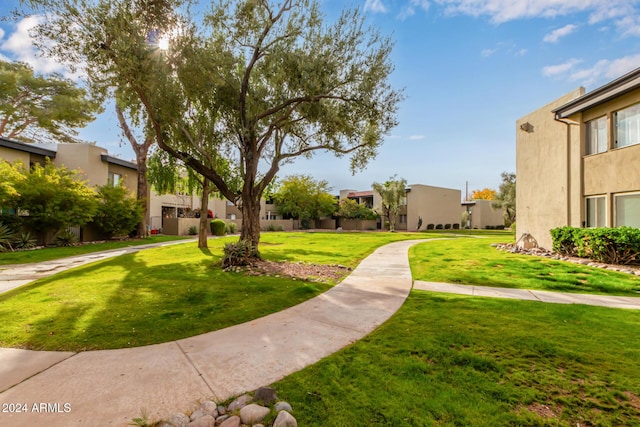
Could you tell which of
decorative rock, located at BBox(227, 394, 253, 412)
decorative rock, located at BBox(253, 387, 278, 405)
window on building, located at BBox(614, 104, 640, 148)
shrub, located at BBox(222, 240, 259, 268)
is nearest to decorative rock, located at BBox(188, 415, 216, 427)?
decorative rock, located at BBox(227, 394, 253, 412)

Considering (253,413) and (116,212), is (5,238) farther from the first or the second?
(253,413)

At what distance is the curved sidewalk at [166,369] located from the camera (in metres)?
2.49

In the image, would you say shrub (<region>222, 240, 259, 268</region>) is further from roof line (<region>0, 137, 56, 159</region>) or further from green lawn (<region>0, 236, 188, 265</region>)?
roof line (<region>0, 137, 56, 159</region>)

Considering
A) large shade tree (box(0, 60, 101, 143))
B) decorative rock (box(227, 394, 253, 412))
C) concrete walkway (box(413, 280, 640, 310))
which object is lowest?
concrete walkway (box(413, 280, 640, 310))

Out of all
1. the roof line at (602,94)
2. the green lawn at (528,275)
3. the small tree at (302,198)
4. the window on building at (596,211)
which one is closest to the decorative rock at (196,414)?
the green lawn at (528,275)

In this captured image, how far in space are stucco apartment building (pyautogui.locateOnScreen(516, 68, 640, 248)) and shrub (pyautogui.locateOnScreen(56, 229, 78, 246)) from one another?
77.4 feet

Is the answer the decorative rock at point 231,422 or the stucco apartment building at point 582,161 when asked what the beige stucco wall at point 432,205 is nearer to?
the stucco apartment building at point 582,161

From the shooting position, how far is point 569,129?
506 inches

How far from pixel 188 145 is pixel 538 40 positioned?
1219cm

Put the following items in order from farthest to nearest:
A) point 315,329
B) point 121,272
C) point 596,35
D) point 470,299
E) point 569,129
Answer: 1. point 569,129
2. point 596,35
3. point 121,272
4. point 470,299
5. point 315,329

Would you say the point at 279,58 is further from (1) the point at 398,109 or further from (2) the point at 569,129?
(2) the point at 569,129

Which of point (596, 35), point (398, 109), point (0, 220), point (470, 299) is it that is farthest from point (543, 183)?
point (0, 220)

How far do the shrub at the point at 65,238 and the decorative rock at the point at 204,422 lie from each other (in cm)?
1856

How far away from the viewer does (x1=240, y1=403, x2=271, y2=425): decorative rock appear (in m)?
2.34
